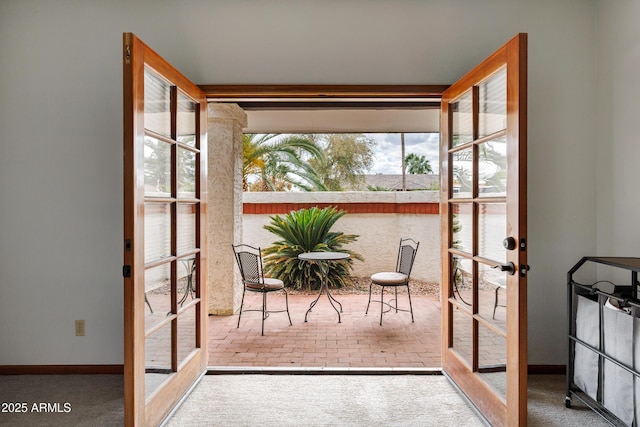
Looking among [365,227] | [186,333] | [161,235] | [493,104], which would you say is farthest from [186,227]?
[365,227]

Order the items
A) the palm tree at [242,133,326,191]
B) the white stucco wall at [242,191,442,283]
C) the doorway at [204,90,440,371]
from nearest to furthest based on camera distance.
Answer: the doorway at [204,90,440,371]
the white stucco wall at [242,191,442,283]
the palm tree at [242,133,326,191]

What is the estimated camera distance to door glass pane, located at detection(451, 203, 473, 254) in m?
2.41

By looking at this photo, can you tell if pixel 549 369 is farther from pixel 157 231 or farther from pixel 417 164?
pixel 417 164

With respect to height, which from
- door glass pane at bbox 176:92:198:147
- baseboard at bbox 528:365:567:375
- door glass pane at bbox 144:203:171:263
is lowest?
baseboard at bbox 528:365:567:375

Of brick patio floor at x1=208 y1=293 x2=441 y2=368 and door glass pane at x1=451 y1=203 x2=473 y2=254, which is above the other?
door glass pane at x1=451 y1=203 x2=473 y2=254

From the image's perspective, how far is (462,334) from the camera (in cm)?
254

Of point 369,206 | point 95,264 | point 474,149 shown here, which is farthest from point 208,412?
point 369,206

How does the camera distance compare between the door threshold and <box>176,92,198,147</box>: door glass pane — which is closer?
<box>176,92,198,147</box>: door glass pane

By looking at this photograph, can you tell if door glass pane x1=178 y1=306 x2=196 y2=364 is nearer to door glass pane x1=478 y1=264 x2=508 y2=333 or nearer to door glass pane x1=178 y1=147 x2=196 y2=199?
door glass pane x1=178 y1=147 x2=196 y2=199

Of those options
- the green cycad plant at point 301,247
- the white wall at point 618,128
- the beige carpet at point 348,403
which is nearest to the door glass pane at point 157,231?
the beige carpet at point 348,403

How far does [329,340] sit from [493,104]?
2.46 m

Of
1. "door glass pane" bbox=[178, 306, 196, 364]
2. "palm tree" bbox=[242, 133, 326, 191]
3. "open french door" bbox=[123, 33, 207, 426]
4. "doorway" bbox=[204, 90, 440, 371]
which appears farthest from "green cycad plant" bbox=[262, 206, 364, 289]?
"door glass pane" bbox=[178, 306, 196, 364]

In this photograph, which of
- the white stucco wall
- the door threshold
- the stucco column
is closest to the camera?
the door threshold

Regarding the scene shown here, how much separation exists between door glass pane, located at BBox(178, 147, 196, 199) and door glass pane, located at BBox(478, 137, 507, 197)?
1.76m
